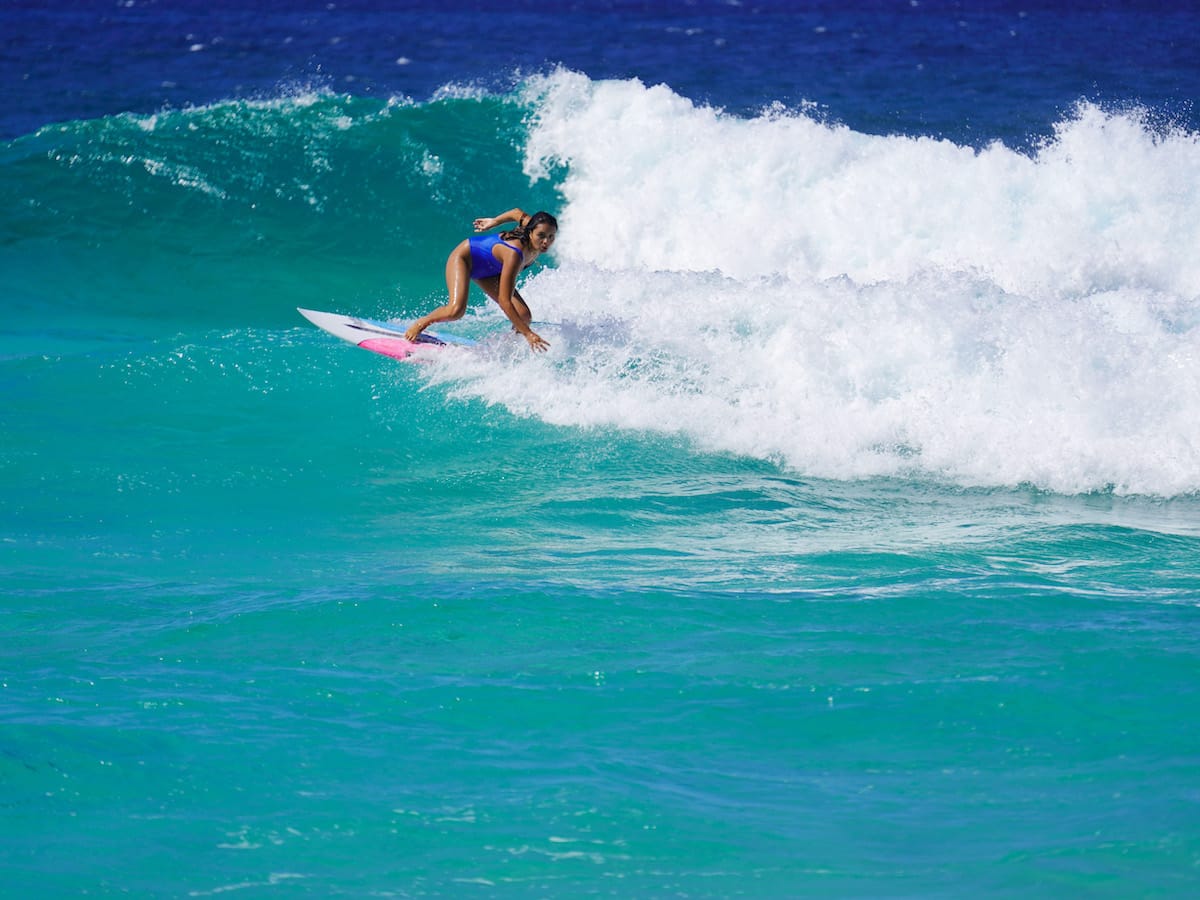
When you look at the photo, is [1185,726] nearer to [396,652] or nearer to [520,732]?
[520,732]

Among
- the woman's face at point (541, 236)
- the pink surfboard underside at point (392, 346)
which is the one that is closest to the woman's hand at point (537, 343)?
the woman's face at point (541, 236)

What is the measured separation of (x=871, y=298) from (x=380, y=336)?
3911 millimetres

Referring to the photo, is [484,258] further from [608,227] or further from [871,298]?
[608,227]

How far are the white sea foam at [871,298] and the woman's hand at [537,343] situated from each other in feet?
0.34

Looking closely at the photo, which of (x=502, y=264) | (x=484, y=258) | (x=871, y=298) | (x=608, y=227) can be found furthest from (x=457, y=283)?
(x=608, y=227)

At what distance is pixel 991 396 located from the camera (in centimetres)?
795

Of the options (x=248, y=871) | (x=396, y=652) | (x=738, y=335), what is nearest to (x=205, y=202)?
(x=738, y=335)

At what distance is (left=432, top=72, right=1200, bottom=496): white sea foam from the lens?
25.2 ft

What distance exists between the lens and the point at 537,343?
9.20 metres

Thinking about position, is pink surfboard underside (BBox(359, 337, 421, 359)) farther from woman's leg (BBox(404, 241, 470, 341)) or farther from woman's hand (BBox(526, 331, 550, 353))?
woman's hand (BBox(526, 331, 550, 353))

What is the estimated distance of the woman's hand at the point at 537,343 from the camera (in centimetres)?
916

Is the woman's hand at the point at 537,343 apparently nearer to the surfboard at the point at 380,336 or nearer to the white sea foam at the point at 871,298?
the white sea foam at the point at 871,298

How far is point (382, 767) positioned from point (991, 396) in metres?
5.21

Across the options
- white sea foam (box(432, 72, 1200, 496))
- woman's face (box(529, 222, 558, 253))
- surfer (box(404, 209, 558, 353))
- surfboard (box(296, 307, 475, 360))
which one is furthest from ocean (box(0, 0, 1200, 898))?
woman's face (box(529, 222, 558, 253))
